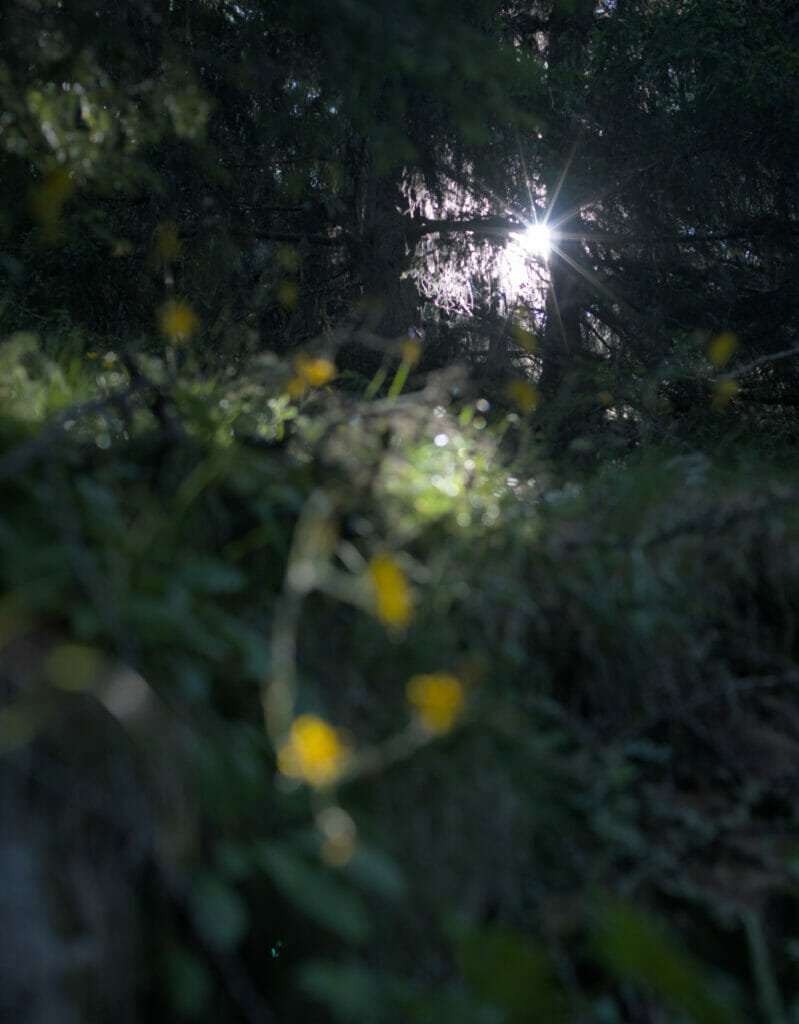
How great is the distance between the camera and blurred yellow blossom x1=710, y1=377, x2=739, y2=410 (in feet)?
11.7

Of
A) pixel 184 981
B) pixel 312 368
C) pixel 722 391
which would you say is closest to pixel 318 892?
pixel 184 981

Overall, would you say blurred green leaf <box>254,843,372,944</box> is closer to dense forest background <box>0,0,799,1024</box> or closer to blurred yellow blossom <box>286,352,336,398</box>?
dense forest background <box>0,0,799,1024</box>

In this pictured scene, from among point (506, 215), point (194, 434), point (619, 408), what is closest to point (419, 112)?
point (506, 215)

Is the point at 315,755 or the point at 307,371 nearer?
the point at 315,755

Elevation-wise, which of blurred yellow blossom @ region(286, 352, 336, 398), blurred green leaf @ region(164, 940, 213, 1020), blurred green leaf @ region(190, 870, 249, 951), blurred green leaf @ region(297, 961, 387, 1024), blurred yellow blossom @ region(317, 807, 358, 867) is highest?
blurred yellow blossom @ region(286, 352, 336, 398)

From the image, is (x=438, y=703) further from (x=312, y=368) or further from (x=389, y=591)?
(x=312, y=368)

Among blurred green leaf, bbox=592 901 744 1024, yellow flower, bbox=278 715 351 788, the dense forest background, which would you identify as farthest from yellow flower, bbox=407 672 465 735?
blurred green leaf, bbox=592 901 744 1024

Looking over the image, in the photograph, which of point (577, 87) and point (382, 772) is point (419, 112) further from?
point (382, 772)

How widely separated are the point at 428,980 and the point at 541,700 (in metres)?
0.62

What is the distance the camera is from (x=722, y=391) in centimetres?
389

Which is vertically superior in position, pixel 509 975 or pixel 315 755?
pixel 315 755

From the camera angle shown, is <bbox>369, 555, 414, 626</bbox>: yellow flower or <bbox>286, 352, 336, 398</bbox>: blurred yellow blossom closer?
<bbox>369, 555, 414, 626</bbox>: yellow flower

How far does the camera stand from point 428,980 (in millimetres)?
1301

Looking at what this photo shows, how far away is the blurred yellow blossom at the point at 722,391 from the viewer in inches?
141
